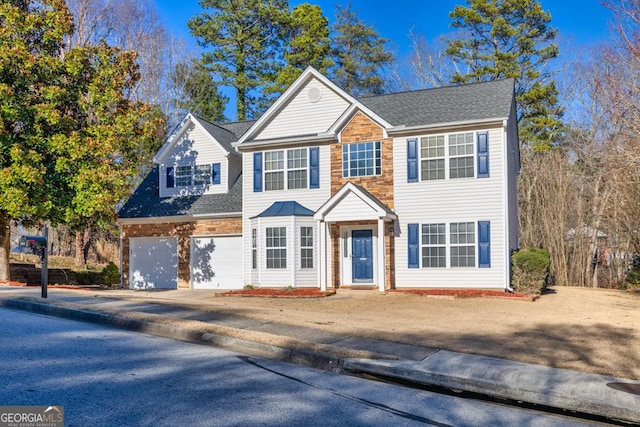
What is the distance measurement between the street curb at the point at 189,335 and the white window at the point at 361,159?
10.4 metres

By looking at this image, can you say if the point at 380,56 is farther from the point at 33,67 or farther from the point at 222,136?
the point at 33,67

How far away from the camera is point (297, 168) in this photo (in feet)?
67.4

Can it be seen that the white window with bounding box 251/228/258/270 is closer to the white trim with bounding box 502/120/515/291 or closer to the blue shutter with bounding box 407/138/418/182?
the blue shutter with bounding box 407/138/418/182

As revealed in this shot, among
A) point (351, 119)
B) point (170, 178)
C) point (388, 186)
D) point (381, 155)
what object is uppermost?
point (351, 119)

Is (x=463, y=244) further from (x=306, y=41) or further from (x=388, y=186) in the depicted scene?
(x=306, y=41)

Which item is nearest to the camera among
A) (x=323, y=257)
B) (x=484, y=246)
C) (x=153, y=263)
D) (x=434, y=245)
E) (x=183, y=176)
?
(x=484, y=246)

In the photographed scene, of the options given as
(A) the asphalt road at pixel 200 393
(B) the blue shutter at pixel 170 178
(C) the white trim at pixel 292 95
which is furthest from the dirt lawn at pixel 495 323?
(B) the blue shutter at pixel 170 178

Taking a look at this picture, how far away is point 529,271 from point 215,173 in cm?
1221

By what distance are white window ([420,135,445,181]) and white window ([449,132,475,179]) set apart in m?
0.29

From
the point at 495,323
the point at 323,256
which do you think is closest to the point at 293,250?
the point at 323,256

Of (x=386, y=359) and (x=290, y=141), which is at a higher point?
(x=290, y=141)

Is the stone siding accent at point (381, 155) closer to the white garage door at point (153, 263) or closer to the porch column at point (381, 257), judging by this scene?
the porch column at point (381, 257)

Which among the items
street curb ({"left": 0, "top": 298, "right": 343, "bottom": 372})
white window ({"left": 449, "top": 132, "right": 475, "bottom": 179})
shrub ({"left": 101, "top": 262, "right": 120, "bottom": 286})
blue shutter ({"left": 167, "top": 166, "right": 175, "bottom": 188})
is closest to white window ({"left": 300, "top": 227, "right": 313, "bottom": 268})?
white window ({"left": 449, "top": 132, "right": 475, "bottom": 179})

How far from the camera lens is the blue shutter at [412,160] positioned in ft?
62.0
